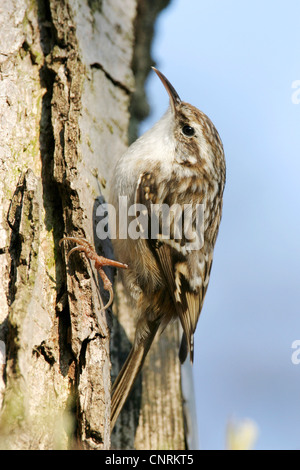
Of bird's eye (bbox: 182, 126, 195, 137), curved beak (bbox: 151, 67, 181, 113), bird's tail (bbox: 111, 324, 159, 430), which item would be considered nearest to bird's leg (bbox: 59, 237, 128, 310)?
bird's tail (bbox: 111, 324, 159, 430)

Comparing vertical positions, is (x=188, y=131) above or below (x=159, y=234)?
above

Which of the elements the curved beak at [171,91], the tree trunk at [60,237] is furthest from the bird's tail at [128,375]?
the curved beak at [171,91]

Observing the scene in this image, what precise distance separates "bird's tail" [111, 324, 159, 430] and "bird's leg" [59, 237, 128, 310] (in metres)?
0.27

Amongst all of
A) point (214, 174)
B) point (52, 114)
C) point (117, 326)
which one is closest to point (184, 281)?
point (117, 326)

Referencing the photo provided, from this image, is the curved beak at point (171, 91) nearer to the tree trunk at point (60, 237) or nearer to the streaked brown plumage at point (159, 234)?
the streaked brown plumage at point (159, 234)

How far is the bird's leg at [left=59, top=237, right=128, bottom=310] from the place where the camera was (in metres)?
1.70

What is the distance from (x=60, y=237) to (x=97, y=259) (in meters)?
0.17

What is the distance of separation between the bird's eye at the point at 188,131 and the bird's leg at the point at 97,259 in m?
0.60

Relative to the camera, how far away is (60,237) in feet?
5.75

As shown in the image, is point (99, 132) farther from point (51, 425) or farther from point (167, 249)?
point (51, 425)

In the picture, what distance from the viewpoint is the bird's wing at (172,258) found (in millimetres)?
2074

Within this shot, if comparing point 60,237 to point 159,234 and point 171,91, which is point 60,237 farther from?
point 171,91

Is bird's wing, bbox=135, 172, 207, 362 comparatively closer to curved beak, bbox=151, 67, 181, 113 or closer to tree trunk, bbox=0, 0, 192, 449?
tree trunk, bbox=0, 0, 192, 449

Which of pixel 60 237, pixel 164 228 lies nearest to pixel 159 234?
pixel 164 228
